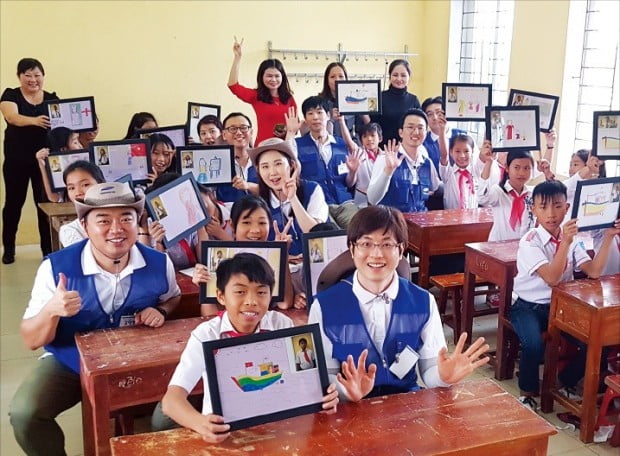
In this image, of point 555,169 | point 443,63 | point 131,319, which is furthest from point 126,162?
point 443,63

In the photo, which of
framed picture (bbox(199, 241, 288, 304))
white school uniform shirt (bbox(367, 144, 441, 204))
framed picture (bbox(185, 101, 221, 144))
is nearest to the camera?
framed picture (bbox(199, 241, 288, 304))

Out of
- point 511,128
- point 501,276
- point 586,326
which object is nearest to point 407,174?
point 511,128

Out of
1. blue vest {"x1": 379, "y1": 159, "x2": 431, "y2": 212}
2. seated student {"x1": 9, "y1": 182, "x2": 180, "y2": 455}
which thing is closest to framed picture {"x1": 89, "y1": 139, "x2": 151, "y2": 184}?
seated student {"x1": 9, "y1": 182, "x2": 180, "y2": 455}

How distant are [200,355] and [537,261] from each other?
1920 millimetres

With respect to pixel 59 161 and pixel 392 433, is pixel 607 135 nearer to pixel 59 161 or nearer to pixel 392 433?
pixel 392 433

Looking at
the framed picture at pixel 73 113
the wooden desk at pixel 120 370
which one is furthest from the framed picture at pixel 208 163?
the wooden desk at pixel 120 370

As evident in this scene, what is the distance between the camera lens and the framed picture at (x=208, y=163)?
374 cm

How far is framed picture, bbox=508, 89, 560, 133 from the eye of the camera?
4516 mm

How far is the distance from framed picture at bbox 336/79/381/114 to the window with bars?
2.17 meters

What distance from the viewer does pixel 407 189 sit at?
4.45 metres

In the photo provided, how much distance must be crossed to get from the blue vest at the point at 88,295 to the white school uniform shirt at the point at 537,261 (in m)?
1.75

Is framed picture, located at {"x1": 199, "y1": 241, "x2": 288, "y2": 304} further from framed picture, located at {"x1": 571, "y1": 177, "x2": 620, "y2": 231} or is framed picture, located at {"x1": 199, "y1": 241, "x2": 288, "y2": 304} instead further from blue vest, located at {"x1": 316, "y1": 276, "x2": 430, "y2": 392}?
framed picture, located at {"x1": 571, "y1": 177, "x2": 620, "y2": 231}

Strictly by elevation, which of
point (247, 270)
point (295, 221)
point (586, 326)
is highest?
point (247, 270)

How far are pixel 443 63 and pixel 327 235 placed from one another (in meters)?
5.71
